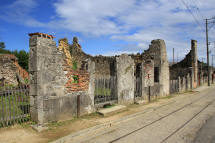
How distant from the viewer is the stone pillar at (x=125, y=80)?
10.0m

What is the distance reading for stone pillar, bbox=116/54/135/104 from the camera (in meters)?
10.0

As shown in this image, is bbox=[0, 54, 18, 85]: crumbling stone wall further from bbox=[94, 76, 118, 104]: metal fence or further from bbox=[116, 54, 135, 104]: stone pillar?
bbox=[116, 54, 135, 104]: stone pillar

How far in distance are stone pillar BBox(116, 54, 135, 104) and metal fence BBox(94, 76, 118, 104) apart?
308 millimetres

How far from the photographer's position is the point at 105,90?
30.8 ft

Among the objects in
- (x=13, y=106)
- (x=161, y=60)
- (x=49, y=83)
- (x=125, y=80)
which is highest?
(x=161, y=60)

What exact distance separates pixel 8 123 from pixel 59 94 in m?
2.02

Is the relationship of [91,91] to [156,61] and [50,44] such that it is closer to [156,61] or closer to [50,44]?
[50,44]

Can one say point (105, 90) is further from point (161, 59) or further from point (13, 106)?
point (161, 59)

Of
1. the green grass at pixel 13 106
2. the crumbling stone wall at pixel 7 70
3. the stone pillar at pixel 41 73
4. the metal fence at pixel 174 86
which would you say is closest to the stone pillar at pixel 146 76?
the metal fence at pixel 174 86

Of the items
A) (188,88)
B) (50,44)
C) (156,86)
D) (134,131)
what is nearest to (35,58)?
(50,44)

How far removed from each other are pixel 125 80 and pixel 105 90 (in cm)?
171

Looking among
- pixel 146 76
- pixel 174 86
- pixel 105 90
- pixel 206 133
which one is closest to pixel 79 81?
pixel 105 90

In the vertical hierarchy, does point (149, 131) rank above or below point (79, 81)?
below

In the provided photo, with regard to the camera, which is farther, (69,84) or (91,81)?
(91,81)
